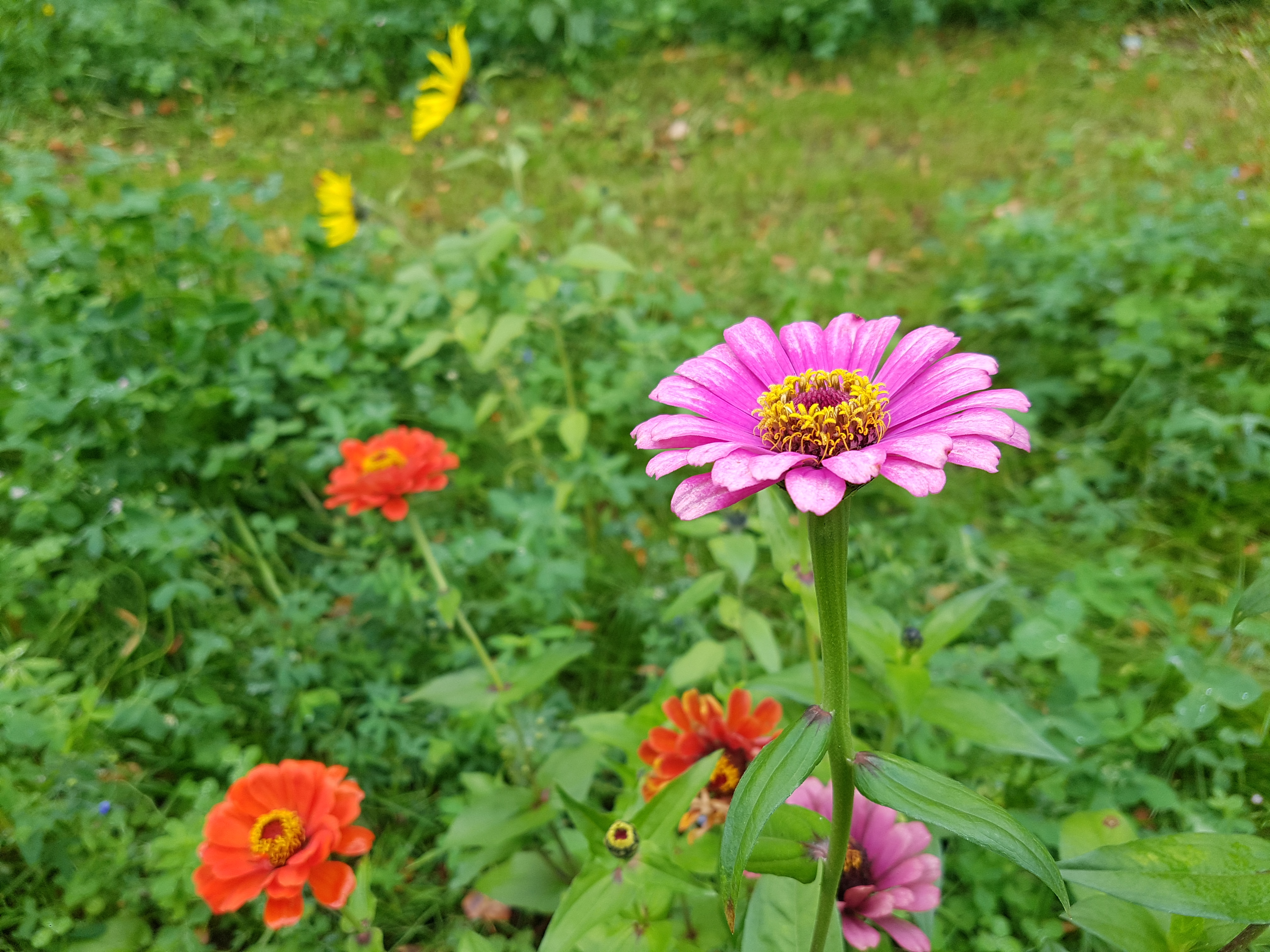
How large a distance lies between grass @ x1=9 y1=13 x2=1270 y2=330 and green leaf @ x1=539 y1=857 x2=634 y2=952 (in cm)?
190

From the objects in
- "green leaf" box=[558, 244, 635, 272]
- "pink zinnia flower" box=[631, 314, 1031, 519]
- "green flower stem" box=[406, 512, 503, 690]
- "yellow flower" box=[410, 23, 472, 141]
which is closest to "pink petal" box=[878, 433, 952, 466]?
"pink zinnia flower" box=[631, 314, 1031, 519]

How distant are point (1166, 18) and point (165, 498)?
8.94 feet

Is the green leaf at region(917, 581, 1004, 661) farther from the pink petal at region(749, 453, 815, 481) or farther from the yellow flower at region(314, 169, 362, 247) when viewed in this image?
the yellow flower at region(314, 169, 362, 247)

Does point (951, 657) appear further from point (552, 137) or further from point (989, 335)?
point (552, 137)

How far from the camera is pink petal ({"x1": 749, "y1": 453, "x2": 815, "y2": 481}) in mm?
647

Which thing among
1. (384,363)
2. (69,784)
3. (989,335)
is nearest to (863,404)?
(69,784)

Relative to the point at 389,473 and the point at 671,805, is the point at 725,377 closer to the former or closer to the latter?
the point at 671,805

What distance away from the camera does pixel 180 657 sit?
1.90 metres

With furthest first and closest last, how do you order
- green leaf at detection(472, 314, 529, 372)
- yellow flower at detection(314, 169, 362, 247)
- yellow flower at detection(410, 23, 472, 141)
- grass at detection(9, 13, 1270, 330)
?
grass at detection(9, 13, 1270, 330)
yellow flower at detection(314, 169, 362, 247)
yellow flower at detection(410, 23, 472, 141)
green leaf at detection(472, 314, 529, 372)

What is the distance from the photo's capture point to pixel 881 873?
108 centimetres

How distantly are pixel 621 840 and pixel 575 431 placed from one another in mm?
1199

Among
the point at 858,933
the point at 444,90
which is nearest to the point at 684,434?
the point at 858,933

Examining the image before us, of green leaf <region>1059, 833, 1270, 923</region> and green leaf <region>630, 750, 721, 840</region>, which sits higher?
green leaf <region>1059, 833, 1270, 923</region>

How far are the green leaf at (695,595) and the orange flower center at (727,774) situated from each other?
31 cm
